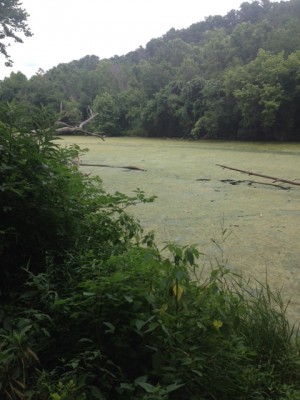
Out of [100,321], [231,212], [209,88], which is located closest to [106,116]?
[209,88]

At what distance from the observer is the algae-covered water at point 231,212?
2.10m

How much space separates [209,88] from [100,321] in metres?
12.1

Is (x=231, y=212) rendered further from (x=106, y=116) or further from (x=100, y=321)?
(x=106, y=116)

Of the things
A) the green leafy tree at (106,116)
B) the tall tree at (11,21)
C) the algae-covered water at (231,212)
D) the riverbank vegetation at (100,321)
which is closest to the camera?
the riverbank vegetation at (100,321)

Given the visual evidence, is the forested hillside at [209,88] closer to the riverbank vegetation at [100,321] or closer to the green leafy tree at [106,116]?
the green leafy tree at [106,116]

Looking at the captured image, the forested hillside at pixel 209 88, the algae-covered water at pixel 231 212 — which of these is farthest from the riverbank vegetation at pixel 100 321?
the forested hillside at pixel 209 88

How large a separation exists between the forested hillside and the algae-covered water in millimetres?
1732

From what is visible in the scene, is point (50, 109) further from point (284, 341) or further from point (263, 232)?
point (263, 232)

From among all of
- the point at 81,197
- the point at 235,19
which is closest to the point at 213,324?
the point at 81,197

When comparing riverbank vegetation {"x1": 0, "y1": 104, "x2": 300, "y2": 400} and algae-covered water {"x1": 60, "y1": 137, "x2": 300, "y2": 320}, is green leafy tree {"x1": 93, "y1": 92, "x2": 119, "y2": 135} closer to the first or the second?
algae-covered water {"x1": 60, "y1": 137, "x2": 300, "y2": 320}

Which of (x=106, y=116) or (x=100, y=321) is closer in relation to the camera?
(x=100, y=321)

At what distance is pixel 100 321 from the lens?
91cm

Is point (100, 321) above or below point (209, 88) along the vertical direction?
below

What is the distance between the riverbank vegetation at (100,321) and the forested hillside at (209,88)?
14.3 feet
